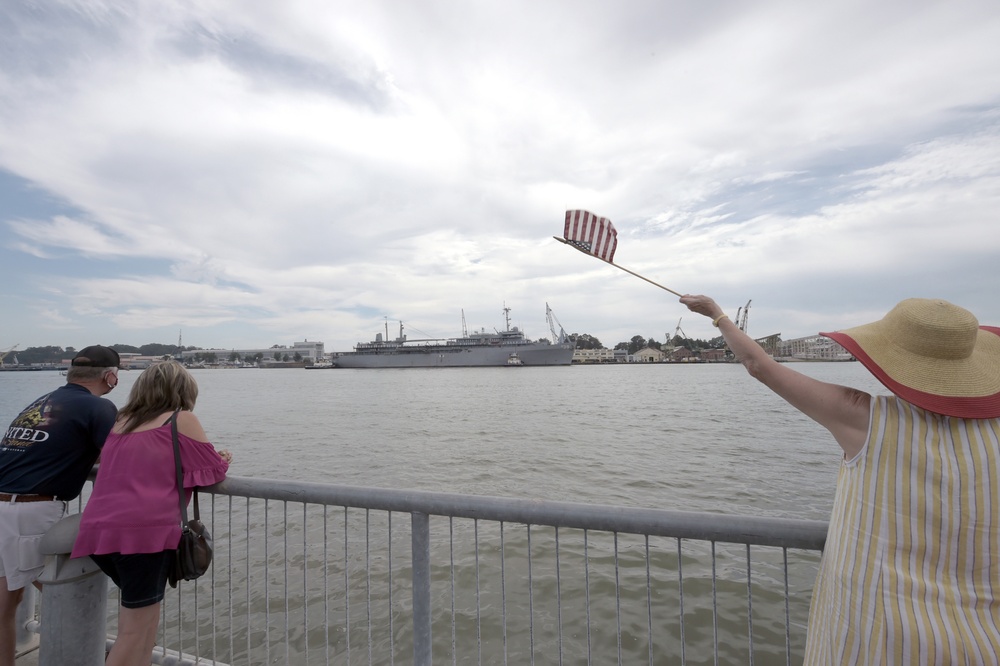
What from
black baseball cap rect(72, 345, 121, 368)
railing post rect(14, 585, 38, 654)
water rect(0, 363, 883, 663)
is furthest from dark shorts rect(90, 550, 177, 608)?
railing post rect(14, 585, 38, 654)

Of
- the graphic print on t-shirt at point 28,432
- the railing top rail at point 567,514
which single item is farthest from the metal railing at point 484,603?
the graphic print on t-shirt at point 28,432

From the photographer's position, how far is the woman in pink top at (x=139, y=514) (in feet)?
7.86

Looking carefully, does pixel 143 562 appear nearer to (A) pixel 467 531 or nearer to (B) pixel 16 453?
(B) pixel 16 453

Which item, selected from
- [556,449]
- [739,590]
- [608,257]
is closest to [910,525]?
[608,257]

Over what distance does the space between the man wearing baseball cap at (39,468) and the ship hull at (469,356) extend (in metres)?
95.0

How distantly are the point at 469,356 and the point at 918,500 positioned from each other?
100 meters

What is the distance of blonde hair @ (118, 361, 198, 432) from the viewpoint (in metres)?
2.60

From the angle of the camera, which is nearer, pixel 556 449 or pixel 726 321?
pixel 726 321

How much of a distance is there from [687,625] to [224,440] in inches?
711

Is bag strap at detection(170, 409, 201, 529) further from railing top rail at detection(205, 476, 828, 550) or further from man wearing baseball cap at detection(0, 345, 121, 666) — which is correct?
man wearing baseball cap at detection(0, 345, 121, 666)

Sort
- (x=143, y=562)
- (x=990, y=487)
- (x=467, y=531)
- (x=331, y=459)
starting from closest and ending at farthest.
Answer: (x=990, y=487) → (x=143, y=562) → (x=467, y=531) → (x=331, y=459)

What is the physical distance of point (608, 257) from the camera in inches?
135

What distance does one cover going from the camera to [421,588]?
2.40 metres

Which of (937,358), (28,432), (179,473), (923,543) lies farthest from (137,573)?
(937,358)
